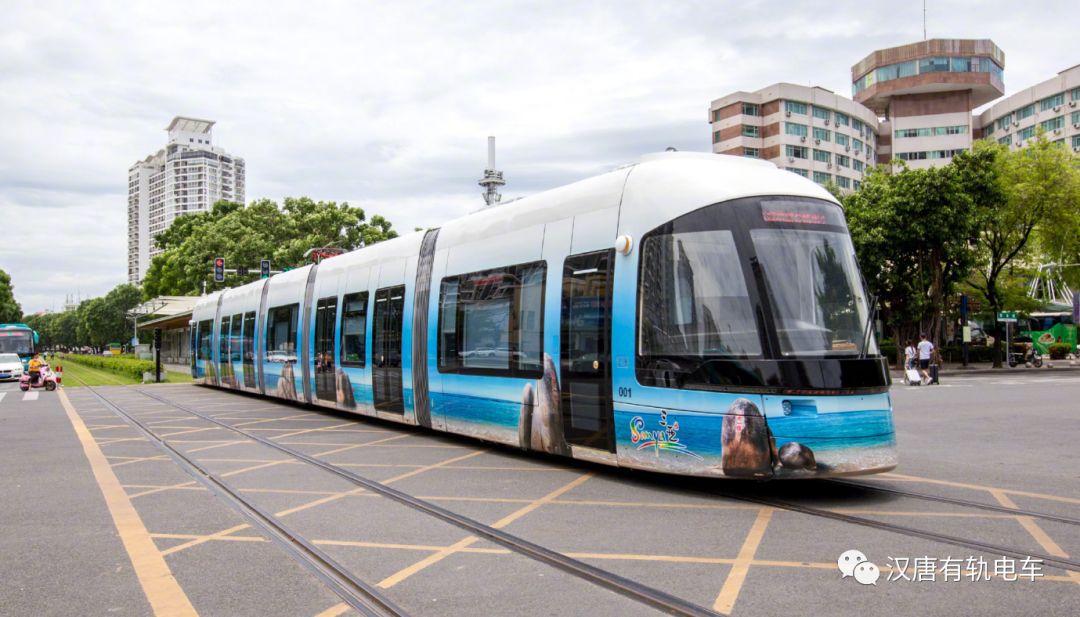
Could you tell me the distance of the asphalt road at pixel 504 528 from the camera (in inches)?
186

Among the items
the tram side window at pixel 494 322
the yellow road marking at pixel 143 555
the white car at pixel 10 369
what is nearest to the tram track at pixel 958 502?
the tram side window at pixel 494 322

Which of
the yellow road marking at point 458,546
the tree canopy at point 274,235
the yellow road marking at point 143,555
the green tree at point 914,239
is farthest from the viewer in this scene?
the tree canopy at point 274,235

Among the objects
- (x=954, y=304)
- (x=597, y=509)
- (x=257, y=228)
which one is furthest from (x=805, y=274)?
(x=257, y=228)

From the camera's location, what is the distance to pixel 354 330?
14.7 meters

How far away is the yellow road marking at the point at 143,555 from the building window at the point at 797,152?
228 ft

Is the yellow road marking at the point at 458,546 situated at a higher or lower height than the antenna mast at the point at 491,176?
lower

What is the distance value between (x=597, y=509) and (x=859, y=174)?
263 feet

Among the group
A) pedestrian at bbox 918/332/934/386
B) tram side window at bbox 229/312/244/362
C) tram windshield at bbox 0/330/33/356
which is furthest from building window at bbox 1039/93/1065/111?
tram windshield at bbox 0/330/33/356

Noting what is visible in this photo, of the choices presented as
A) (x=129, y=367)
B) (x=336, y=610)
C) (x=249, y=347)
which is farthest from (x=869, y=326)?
(x=129, y=367)

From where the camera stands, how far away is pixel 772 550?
565cm

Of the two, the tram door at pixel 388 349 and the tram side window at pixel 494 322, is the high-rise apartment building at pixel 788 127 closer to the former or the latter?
the tram door at pixel 388 349

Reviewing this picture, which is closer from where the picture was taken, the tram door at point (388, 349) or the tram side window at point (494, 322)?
the tram side window at point (494, 322)

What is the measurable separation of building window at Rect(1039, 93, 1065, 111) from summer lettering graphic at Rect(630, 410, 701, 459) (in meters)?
82.0

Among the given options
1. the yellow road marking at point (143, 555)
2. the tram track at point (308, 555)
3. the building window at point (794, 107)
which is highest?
the building window at point (794, 107)
